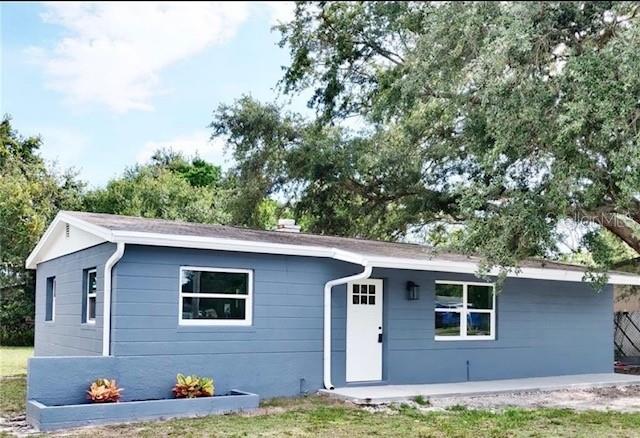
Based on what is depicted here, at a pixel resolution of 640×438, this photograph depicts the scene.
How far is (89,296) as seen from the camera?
11.2 meters

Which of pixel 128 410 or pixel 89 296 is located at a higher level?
pixel 89 296

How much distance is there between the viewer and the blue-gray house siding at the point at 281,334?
9797 millimetres

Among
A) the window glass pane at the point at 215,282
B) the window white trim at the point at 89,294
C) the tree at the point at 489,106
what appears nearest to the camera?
the tree at the point at 489,106

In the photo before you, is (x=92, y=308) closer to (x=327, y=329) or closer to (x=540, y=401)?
(x=327, y=329)

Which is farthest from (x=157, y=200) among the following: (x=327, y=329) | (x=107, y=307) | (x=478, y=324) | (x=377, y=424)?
(x=377, y=424)

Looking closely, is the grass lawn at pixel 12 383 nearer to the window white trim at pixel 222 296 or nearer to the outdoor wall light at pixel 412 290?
the window white trim at pixel 222 296

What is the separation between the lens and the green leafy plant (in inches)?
385

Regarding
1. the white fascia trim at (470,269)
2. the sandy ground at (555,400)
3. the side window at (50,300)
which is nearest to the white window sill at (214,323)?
the white fascia trim at (470,269)

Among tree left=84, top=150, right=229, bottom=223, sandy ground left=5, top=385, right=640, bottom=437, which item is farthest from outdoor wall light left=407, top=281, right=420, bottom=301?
tree left=84, top=150, right=229, bottom=223

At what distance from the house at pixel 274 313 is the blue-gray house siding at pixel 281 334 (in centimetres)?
2

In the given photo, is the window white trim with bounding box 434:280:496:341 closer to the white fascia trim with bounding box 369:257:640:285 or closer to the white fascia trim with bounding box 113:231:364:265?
the white fascia trim with bounding box 369:257:640:285

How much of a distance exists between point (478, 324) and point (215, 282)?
17.6 feet

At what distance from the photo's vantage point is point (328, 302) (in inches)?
456

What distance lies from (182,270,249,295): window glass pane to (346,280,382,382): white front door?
1969 mm
